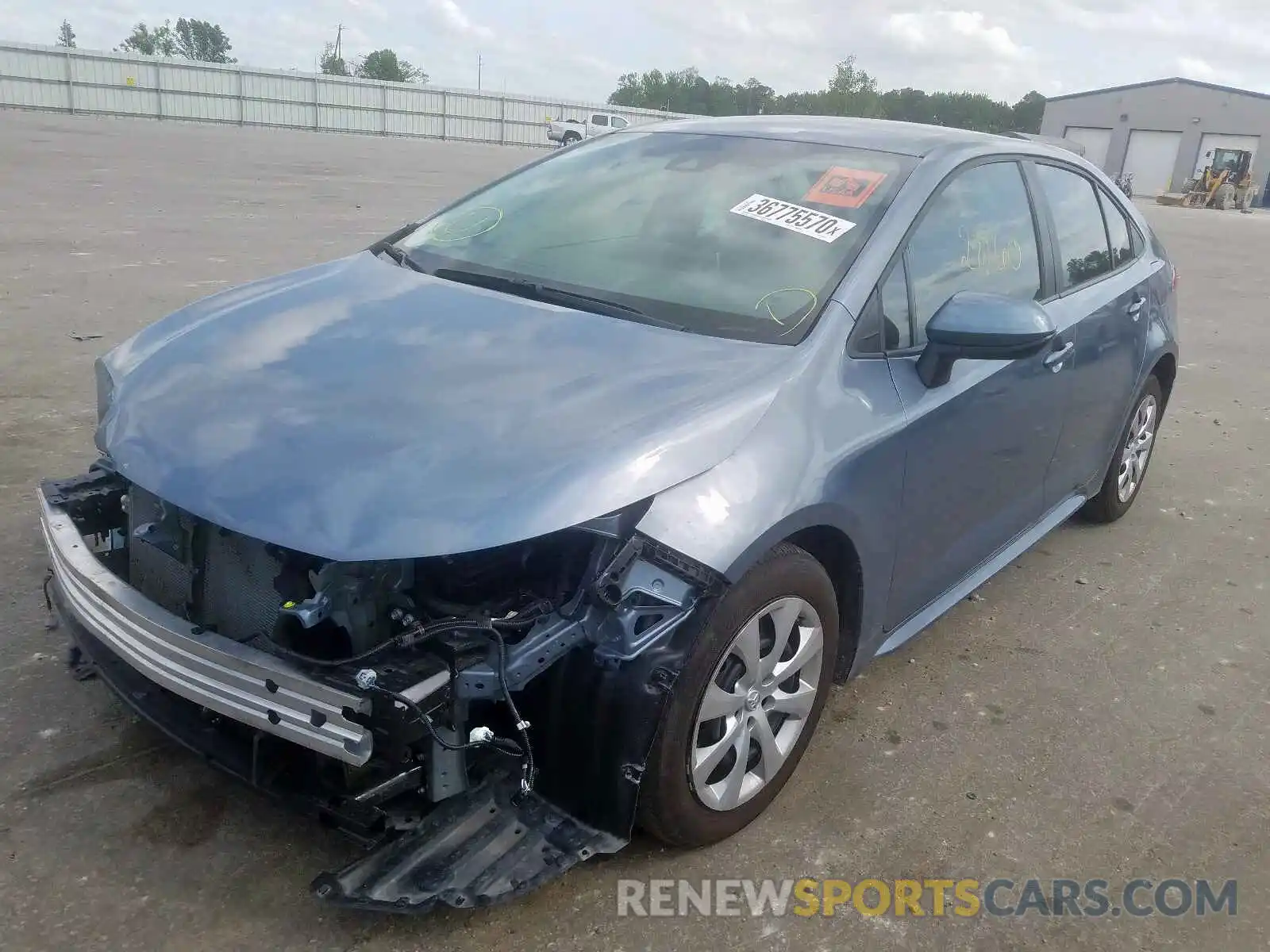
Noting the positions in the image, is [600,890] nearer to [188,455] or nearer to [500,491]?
[500,491]

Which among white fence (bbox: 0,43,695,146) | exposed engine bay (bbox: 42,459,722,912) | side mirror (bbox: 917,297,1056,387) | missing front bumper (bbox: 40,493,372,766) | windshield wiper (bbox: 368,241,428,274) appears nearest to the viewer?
missing front bumper (bbox: 40,493,372,766)

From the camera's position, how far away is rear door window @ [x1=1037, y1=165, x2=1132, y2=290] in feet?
12.4

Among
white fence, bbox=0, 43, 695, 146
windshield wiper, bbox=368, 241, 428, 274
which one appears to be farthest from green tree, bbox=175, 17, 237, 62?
windshield wiper, bbox=368, 241, 428, 274

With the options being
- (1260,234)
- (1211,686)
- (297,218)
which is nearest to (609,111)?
(1260,234)

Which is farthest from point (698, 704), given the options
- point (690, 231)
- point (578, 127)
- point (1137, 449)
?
point (578, 127)

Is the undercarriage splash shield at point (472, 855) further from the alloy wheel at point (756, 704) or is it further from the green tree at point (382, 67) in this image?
the green tree at point (382, 67)

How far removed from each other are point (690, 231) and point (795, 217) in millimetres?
311

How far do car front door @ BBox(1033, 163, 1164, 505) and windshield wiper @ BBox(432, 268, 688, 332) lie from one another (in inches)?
61.3

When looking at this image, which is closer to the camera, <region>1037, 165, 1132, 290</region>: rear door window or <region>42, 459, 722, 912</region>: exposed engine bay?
<region>42, 459, 722, 912</region>: exposed engine bay

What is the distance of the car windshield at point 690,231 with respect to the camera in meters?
2.82

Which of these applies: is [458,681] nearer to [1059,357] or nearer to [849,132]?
[849,132]

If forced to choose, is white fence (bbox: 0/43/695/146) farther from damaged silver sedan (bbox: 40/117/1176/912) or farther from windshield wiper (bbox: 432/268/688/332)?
damaged silver sedan (bbox: 40/117/1176/912)

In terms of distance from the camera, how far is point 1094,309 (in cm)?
384

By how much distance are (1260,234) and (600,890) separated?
31.0 meters
